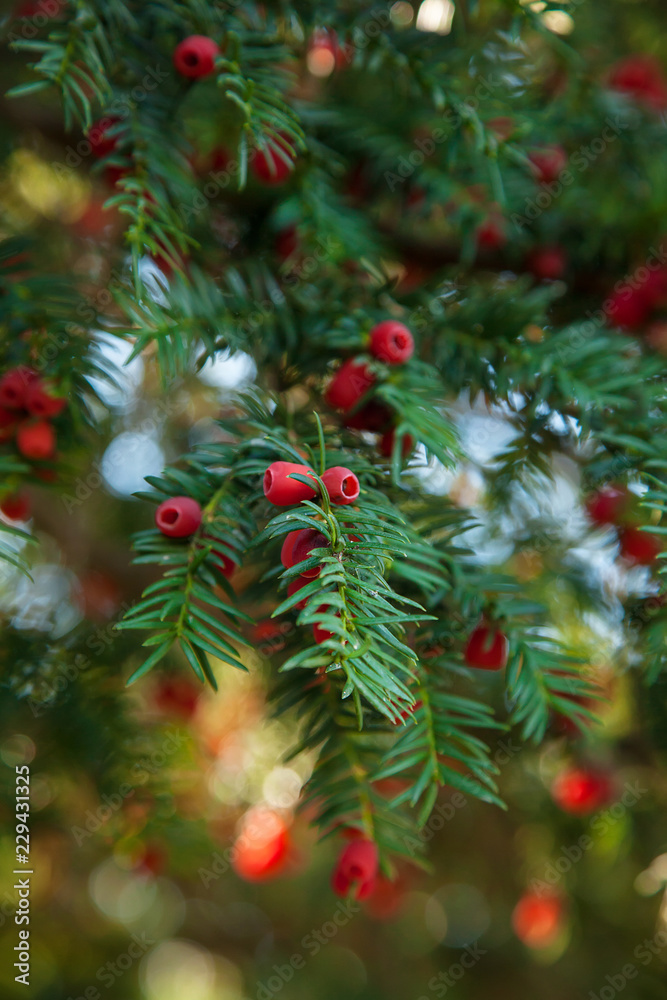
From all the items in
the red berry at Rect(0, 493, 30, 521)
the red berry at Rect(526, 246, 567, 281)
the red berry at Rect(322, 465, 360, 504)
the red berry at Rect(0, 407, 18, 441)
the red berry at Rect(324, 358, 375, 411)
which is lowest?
the red berry at Rect(0, 493, 30, 521)

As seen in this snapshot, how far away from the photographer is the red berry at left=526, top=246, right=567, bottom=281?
2.89 ft

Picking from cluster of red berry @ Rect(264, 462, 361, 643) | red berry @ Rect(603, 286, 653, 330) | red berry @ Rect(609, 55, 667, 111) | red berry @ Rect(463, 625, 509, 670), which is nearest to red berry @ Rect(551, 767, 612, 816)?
red berry @ Rect(463, 625, 509, 670)

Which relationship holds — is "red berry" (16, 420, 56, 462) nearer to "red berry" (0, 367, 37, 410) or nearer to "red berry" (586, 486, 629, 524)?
"red berry" (0, 367, 37, 410)

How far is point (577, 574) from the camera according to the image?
94cm

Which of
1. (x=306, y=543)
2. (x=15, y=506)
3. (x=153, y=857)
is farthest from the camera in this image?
(x=153, y=857)

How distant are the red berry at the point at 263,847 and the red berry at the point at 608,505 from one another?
849 mm

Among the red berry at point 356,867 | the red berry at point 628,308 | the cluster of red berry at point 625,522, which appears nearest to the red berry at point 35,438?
the red berry at point 356,867

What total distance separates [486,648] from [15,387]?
1.39 feet

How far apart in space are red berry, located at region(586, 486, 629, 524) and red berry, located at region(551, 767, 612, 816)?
38 centimetres

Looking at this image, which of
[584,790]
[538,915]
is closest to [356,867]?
[584,790]

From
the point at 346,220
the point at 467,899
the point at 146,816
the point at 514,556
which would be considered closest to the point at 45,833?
the point at 146,816

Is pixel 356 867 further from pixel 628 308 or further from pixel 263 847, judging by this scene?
pixel 263 847

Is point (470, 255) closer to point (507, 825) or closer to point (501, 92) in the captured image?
point (501, 92)

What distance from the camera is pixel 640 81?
100 centimetres
